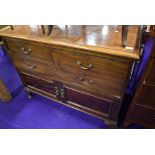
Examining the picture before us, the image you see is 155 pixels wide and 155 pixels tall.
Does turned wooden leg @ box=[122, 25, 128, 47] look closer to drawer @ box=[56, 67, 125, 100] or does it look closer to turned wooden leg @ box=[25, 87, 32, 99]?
drawer @ box=[56, 67, 125, 100]

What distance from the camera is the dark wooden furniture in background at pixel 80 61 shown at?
810 mm

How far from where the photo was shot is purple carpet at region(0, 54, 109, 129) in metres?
1.39

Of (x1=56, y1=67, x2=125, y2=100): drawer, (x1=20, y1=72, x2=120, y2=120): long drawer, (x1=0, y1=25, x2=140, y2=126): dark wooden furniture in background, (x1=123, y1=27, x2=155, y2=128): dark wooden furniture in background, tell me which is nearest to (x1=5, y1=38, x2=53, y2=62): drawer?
(x1=0, y1=25, x2=140, y2=126): dark wooden furniture in background

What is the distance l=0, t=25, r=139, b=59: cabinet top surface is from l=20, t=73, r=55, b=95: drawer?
444mm

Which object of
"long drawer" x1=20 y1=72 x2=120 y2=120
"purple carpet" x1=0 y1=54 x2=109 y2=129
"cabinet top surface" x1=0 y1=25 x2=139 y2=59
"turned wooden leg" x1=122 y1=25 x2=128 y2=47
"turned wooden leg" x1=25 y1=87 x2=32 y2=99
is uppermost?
"turned wooden leg" x1=122 y1=25 x2=128 y2=47

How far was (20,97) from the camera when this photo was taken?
1692mm

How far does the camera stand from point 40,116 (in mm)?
1474

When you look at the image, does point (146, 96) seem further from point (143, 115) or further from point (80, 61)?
point (80, 61)

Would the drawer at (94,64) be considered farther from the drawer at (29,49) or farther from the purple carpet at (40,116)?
the purple carpet at (40,116)

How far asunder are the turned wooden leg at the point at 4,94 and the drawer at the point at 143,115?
1.25 metres

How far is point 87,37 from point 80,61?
15 centimetres
